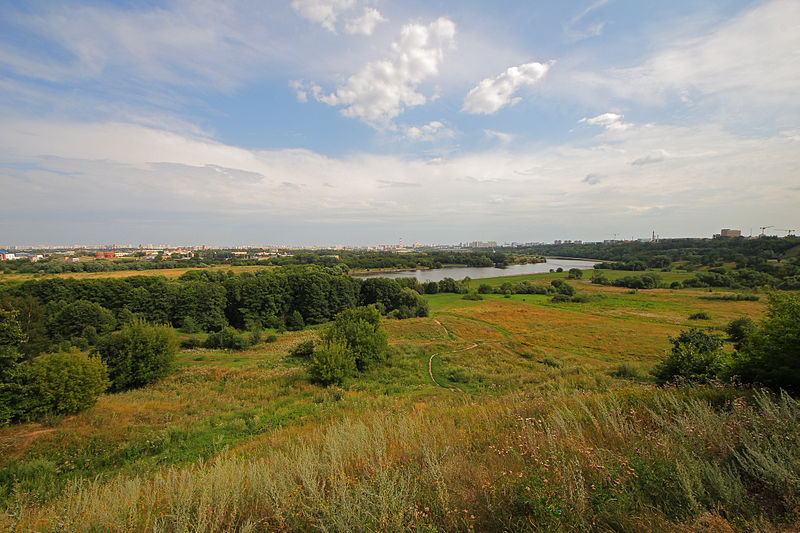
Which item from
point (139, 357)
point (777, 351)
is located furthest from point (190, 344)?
point (777, 351)

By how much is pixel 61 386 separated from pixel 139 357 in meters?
6.82

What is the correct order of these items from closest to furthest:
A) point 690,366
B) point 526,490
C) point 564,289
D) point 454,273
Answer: point 526,490 → point 690,366 → point 564,289 → point 454,273

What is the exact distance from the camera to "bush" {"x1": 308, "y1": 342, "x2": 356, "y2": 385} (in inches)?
645

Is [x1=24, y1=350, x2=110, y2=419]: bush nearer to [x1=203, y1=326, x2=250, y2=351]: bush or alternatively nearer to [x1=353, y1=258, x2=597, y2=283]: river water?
[x1=203, y1=326, x2=250, y2=351]: bush

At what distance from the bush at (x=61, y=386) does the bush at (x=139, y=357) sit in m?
5.22

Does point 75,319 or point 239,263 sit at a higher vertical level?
point 239,263

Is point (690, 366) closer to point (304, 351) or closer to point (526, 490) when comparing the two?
point (526, 490)

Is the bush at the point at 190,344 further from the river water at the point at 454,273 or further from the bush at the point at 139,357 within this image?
the river water at the point at 454,273

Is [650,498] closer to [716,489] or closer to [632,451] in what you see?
[716,489]

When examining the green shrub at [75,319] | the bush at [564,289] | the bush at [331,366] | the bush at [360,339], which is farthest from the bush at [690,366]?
the bush at [564,289]

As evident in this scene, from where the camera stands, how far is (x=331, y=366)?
16438 mm

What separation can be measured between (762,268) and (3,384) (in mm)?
106781

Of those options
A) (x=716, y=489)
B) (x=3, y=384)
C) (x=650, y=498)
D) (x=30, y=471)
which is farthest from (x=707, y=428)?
(x=3, y=384)

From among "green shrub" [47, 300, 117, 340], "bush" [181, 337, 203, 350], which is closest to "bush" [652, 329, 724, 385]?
"bush" [181, 337, 203, 350]
